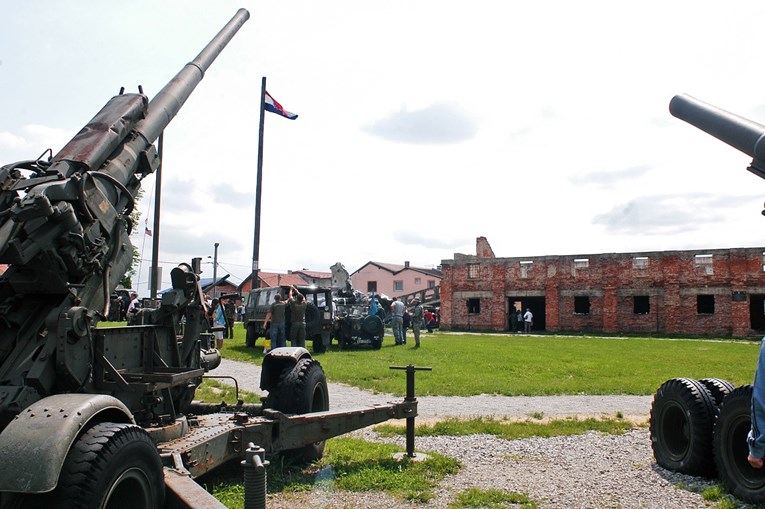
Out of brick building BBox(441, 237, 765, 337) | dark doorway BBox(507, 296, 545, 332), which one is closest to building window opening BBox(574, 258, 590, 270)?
brick building BBox(441, 237, 765, 337)

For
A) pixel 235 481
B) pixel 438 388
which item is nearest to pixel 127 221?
pixel 235 481

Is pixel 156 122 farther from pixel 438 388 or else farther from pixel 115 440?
pixel 438 388

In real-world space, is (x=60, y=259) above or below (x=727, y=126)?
below

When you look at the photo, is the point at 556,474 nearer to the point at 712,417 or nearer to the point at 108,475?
the point at 712,417

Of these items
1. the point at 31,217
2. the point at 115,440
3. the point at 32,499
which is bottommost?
the point at 32,499

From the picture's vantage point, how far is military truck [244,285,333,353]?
19609 mm

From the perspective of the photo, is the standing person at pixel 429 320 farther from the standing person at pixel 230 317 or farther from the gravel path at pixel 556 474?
the gravel path at pixel 556 474

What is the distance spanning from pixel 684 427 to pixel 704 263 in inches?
1238

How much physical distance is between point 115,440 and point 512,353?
18.0 m

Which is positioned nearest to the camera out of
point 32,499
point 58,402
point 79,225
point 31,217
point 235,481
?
point 32,499

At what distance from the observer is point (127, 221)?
519cm

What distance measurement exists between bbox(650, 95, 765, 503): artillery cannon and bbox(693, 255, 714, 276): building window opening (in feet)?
101

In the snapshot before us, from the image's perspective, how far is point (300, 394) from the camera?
633cm

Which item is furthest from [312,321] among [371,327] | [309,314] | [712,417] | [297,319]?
[712,417]
